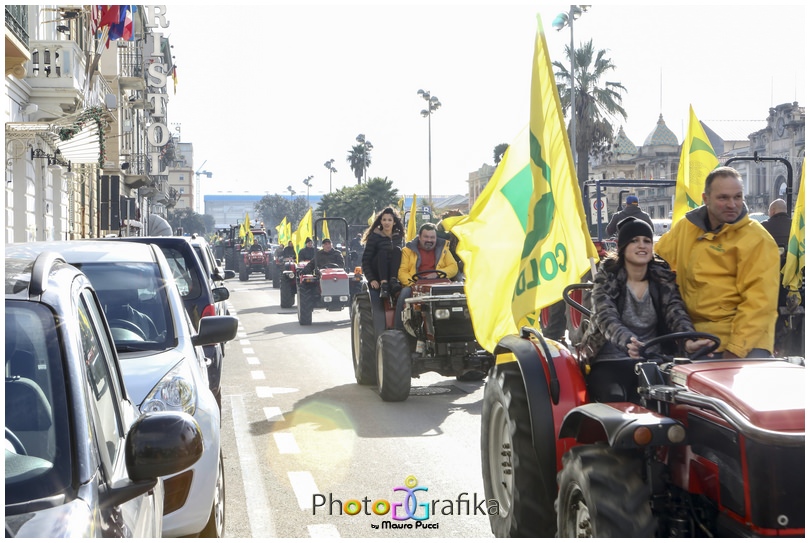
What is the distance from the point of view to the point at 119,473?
10.2 feet

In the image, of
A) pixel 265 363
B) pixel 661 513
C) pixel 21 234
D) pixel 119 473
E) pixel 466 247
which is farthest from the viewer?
pixel 21 234

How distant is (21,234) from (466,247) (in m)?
17.2

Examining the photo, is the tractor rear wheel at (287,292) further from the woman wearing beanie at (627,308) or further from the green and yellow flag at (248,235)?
the green and yellow flag at (248,235)

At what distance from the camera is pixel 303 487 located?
21.8 feet

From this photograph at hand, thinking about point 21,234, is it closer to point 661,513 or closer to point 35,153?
point 35,153

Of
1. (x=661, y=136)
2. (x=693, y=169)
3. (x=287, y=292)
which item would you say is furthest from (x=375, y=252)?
(x=661, y=136)

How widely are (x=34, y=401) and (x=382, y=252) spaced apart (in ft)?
29.2

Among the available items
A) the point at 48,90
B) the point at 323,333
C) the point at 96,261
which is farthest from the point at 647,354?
the point at 48,90

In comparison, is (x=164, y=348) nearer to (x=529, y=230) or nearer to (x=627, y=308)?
(x=529, y=230)

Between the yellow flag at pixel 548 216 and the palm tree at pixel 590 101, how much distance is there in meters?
45.3

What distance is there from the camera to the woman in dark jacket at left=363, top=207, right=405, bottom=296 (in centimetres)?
1159

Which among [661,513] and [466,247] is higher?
[466,247]

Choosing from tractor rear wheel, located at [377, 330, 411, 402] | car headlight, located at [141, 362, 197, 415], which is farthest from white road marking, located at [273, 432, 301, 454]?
car headlight, located at [141, 362, 197, 415]

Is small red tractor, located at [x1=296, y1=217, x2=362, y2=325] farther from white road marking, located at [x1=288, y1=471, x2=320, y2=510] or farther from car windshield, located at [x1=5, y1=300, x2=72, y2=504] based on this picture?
car windshield, located at [x1=5, y1=300, x2=72, y2=504]
